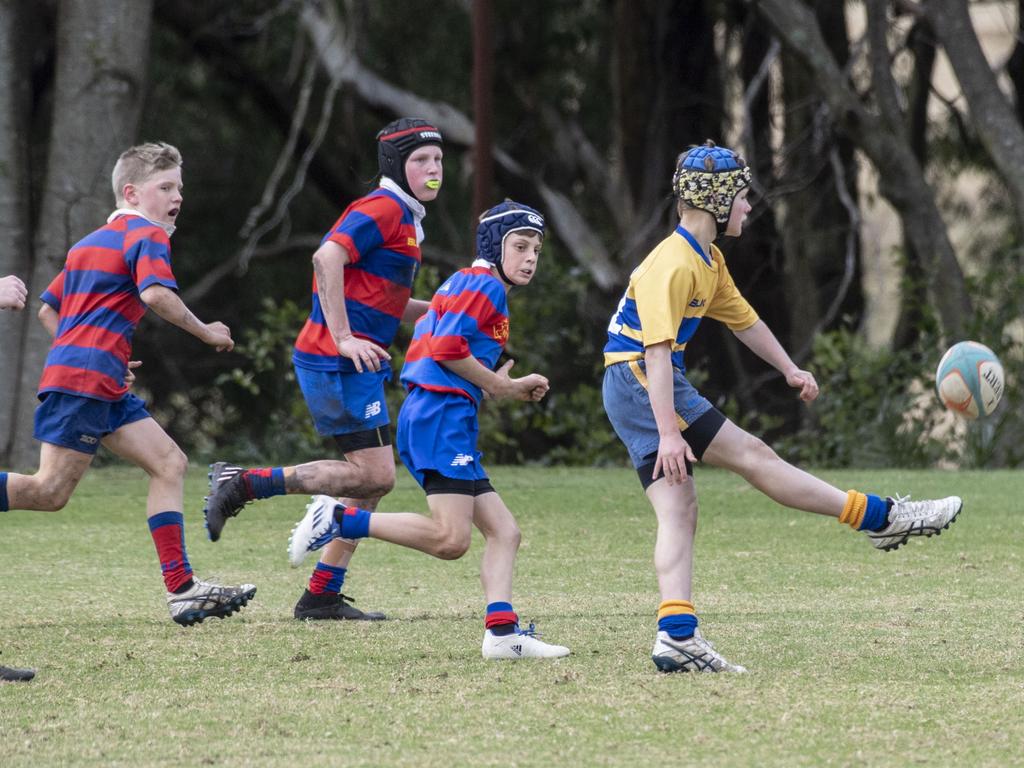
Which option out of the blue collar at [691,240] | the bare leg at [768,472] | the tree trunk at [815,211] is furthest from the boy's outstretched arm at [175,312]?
the tree trunk at [815,211]

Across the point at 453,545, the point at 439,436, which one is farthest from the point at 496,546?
the point at 439,436

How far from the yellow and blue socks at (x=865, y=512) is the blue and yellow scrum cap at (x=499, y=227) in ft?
4.90

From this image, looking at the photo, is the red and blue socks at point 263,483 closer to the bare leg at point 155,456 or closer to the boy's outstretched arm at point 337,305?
the bare leg at point 155,456

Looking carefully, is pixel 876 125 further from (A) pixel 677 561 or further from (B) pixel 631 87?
(A) pixel 677 561

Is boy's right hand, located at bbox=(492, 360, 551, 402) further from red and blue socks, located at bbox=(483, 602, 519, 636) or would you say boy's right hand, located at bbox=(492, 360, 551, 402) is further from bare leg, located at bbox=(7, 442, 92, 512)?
bare leg, located at bbox=(7, 442, 92, 512)

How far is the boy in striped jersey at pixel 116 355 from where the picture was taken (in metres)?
6.32

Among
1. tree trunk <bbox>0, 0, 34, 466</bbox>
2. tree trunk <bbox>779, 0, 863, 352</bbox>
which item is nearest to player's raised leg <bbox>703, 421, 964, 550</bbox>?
tree trunk <bbox>0, 0, 34, 466</bbox>

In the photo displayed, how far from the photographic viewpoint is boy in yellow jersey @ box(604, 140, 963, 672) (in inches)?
217

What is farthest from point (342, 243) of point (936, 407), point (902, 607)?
point (936, 407)

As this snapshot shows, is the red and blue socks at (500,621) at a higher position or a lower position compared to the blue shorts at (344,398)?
lower

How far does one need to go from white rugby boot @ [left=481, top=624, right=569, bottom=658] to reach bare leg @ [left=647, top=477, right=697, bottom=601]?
0.49 m

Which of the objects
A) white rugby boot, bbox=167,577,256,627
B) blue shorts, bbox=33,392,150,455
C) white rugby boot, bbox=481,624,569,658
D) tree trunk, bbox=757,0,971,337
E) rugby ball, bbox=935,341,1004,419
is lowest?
white rugby boot, bbox=167,577,256,627

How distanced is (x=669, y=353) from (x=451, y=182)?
17.6 metres

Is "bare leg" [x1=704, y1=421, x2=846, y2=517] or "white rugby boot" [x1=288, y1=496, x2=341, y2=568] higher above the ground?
"bare leg" [x1=704, y1=421, x2=846, y2=517]
